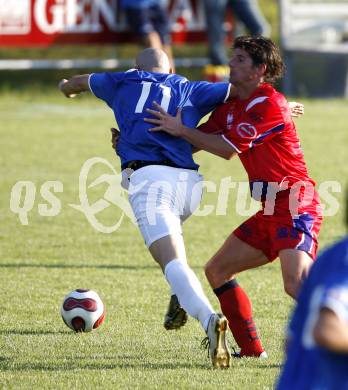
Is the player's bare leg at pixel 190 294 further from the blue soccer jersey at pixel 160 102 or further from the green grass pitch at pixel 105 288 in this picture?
the blue soccer jersey at pixel 160 102

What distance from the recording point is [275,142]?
18.3ft

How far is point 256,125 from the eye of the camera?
18.0 feet

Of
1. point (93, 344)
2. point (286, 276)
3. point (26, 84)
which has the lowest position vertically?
point (26, 84)

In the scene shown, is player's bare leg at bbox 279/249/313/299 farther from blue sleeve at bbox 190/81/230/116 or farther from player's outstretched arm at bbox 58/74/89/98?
player's outstretched arm at bbox 58/74/89/98

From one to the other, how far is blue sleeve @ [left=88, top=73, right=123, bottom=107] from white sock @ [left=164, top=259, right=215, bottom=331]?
3.79 ft

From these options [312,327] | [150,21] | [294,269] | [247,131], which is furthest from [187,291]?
[150,21]

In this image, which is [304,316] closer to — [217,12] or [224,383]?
[224,383]

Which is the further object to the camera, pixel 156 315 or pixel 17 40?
pixel 17 40

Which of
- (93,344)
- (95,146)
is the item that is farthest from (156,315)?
(95,146)

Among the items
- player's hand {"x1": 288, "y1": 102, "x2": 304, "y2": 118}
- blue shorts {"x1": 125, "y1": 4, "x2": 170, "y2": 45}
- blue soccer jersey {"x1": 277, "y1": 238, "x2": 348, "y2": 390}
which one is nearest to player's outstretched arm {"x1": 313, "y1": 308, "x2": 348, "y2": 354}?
blue soccer jersey {"x1": 277, "y1": 238, "x2": 348, "y2": 390}

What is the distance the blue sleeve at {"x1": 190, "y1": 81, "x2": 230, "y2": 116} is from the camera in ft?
18.6

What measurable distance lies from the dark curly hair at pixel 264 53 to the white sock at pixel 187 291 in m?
1.20

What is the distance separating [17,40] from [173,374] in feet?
42.2

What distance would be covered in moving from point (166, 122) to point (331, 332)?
9.18ft
